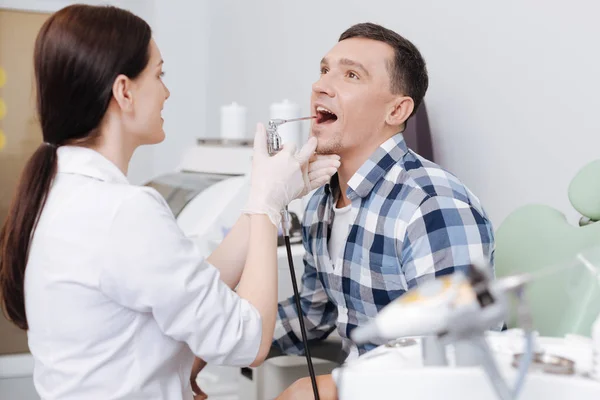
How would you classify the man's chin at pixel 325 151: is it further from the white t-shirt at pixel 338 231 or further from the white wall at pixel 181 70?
the white wall at pixel 181 70

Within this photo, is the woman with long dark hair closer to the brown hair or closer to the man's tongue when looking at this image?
the brown hair

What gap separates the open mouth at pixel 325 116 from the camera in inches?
65.2

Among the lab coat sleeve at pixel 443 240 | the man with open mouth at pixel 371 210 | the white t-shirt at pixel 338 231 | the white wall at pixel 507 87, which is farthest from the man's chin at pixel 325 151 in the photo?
the white wall at pixel 507 87

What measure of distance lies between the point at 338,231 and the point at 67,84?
689 mm

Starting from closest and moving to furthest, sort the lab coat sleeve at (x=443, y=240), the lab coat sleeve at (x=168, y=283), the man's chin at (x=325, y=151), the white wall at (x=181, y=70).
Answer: the lab coat sleeve at (x=168, y=283)
the lab coat sleeve at (x=443, y=240)
the man's chin at (x=325, y=151)
the white wall at (x=181, y=70)

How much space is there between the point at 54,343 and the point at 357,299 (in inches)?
24.1

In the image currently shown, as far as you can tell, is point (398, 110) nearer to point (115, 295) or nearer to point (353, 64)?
point (353, 64)

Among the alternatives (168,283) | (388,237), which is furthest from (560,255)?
(168,283)

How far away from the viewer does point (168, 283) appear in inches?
44.1

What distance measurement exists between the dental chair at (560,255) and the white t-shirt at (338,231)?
1.02 ft

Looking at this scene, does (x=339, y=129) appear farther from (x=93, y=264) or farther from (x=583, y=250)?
(x=93, y=264)

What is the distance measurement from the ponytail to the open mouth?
62cm

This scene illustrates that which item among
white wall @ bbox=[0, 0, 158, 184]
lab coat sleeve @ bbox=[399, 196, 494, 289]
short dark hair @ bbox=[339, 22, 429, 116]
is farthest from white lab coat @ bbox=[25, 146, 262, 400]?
white wall @ bbox=[0, 0, 158, 184]

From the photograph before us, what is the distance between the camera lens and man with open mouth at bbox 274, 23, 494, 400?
4.63 ft
